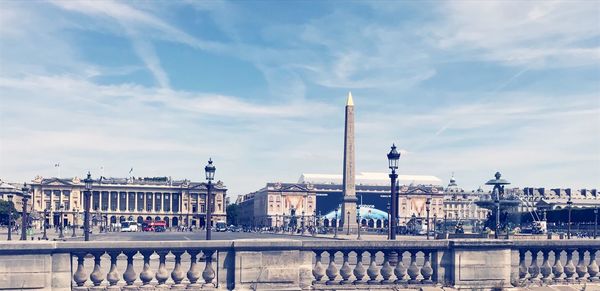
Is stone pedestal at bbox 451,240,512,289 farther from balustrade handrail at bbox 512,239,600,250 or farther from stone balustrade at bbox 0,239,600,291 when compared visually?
balustrade handrail at bbox 512,239,600,250

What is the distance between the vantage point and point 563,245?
13.8 m

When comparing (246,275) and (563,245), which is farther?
(563,245)

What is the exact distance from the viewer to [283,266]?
12.3 meters

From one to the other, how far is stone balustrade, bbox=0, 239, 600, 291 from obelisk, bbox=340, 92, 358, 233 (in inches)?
3145

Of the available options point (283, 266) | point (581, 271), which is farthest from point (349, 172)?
A: point (283, 266)

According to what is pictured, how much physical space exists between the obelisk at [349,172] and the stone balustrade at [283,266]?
3145 inches

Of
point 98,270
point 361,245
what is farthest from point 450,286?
point 98,270

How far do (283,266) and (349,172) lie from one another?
89.5 m

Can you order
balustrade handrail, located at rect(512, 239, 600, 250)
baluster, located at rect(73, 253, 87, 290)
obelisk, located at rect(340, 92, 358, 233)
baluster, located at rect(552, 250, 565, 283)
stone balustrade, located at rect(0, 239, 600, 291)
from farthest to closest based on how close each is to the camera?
obelisk, located at rect(340, 92, 358, 233), baluster, located at rect(552, 250, 565, 283), balustrade handrail, located at rect(512, 239, 600, 250), baluster, located at rect(73, 253, 87, 290), stone balustrade, located at rect(0, 239, 600, 291)

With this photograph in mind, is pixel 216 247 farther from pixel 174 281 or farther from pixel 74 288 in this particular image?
pixel 74 288

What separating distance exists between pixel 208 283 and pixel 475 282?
185 inches

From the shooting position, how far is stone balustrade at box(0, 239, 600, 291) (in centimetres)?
1153

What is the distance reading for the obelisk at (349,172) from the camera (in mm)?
94562

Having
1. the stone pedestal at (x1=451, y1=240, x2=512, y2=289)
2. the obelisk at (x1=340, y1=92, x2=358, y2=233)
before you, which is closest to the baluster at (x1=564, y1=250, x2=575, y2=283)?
the stone pedestal at (x1=451, y1=240, x2=512, y2=289)
